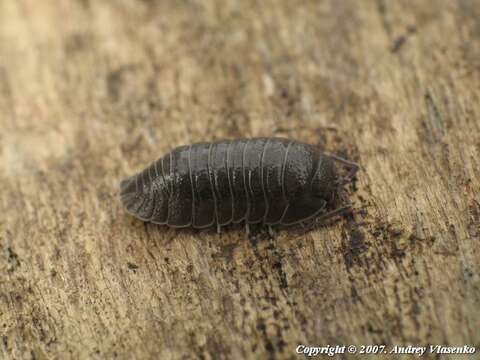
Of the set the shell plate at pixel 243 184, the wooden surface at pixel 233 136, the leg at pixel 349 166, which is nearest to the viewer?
the wooden surface at pixel 233 136

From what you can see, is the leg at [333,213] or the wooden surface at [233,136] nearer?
the wooden surface at [233,136]

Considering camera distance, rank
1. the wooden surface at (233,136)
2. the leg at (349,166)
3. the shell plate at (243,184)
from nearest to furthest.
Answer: the wooden surface at (233,136)
the shell plate at (243,184)
the leg at (349,166)

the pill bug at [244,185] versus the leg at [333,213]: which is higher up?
the pill bug at [244,185]

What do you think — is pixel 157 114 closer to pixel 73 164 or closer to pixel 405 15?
pixel 73 164

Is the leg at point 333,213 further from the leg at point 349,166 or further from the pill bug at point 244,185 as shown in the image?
the leg at point 349,166

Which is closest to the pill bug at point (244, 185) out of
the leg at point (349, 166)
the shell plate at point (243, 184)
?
the shell plate at point (243, 184)

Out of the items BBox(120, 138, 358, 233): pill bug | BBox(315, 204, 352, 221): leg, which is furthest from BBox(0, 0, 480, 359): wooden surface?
BBox(120, 138, 358, 233): pill bug

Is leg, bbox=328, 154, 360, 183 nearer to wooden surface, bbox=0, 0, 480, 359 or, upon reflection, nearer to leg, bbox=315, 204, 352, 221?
wooden surface, bbox=0, 0, 480, 359
